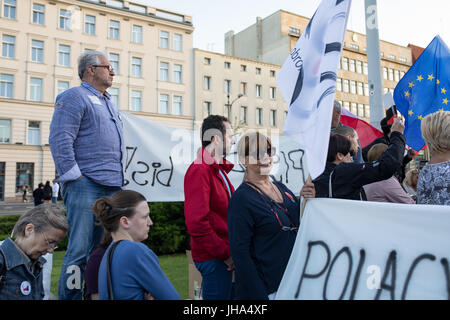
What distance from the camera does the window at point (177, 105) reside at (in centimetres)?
3741

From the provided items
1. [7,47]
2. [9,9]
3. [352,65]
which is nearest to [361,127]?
[7,47]

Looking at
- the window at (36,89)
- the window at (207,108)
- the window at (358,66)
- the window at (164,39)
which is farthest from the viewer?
the window at (358,66)

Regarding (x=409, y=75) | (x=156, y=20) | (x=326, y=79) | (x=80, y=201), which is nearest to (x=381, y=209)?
(x=326, y=79)

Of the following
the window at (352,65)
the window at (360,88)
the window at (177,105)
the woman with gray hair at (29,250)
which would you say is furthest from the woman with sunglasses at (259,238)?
the window at (360,88)

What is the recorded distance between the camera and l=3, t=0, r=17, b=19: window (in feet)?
104

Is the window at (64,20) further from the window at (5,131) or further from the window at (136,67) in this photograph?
the window at (5,131)

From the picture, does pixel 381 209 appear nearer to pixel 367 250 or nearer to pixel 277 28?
pixel 367 250

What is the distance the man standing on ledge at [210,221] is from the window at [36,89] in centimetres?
3287

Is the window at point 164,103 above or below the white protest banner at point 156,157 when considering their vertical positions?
above

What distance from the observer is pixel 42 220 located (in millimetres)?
2277

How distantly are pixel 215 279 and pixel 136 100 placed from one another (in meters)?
34.5

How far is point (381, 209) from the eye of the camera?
6.23 feet

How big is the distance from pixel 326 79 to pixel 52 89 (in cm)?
3387

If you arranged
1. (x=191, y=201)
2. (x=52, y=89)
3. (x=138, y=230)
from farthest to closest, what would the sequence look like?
(x=52, y=89) → (x=191, y=201) → (x=138, y=230)
